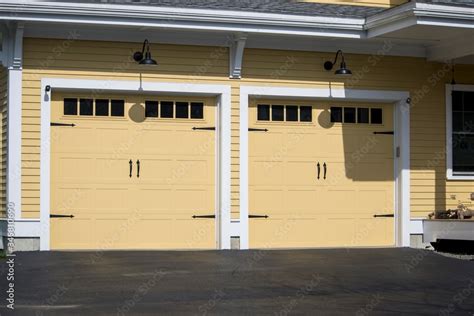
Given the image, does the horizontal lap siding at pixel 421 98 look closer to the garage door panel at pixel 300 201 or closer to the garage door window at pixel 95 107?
the garage door panel at pixel 300 201

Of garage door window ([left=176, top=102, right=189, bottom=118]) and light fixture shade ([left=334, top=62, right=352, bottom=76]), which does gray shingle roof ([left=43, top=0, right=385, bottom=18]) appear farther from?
garage door window ([left=176, top=102, right=189, bottom=118])

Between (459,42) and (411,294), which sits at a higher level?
(459,42)

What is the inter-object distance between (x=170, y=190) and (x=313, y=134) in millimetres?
2558

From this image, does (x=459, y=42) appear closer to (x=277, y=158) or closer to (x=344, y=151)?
(x=344, y=151)

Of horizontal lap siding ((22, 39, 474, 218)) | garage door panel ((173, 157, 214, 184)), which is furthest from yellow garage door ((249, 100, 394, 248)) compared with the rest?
garage door panel ((173, 157, 214, 184))

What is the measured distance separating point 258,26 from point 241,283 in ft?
15.3

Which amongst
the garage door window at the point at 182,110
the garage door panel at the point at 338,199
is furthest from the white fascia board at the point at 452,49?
the garage door window at the point at 182,110

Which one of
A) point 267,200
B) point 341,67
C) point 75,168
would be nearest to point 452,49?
point 341,67

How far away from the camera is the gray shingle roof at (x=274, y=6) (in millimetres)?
12422

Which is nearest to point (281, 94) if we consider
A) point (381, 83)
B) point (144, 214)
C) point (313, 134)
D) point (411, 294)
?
point (313, 134)

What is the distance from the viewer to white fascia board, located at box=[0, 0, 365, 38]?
38.9 feet

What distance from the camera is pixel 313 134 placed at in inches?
541

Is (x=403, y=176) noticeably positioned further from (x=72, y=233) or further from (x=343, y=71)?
(x=72, y=233)

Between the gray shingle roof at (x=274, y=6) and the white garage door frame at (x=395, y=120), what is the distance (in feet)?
4.12
